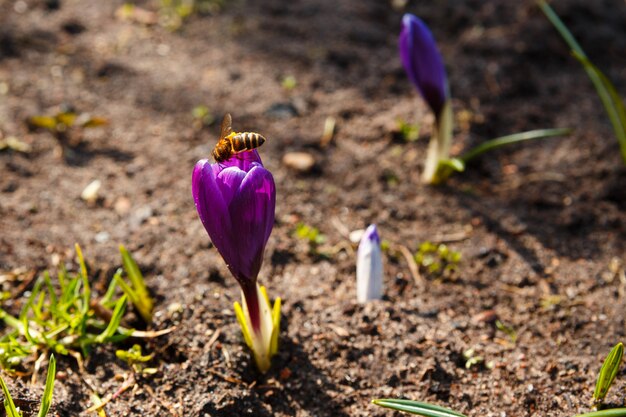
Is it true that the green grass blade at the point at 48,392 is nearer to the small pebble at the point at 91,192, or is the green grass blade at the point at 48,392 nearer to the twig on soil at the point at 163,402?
the twig on soil at the point at 163,402

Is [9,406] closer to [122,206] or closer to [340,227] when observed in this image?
[122,206]

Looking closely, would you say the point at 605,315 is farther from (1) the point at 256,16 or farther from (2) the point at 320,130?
Result: (1) the point at 256,16

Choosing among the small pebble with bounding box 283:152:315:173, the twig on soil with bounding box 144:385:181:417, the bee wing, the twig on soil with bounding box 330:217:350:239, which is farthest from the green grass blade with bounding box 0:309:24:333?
the small pebble with bounding box 283:152:315:173

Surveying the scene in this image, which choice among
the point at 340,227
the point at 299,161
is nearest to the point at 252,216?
the point at 340,227

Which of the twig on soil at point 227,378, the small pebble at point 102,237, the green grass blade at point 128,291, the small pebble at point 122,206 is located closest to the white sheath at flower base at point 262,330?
the twig on soil at point 227,378

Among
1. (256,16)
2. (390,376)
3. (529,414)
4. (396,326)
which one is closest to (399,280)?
(396,326)

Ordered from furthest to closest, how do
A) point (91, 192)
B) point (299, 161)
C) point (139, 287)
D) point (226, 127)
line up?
point (299, 161) < point (91, 192) < point (139, 287) < point (226, 127)
